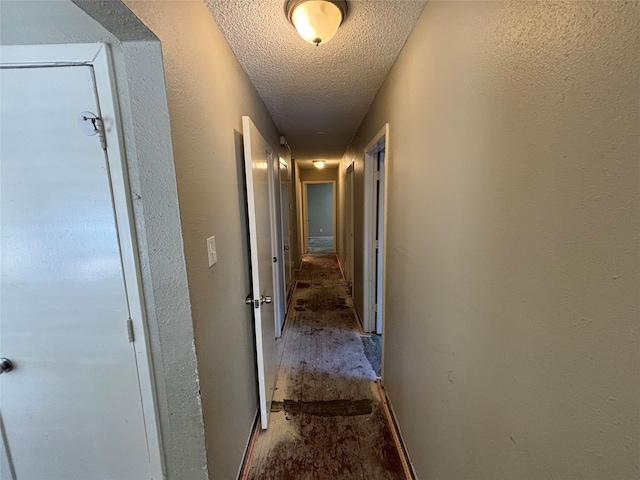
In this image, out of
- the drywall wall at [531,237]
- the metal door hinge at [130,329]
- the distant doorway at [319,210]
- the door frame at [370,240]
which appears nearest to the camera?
the drywall wall at [531,237]

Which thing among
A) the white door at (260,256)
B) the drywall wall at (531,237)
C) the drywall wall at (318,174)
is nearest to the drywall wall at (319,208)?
the drywall wall at (318,174)

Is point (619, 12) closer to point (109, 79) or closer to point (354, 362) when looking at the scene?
point (109, 79)

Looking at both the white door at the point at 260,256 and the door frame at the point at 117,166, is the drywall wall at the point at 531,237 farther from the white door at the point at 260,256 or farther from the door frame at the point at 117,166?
the door frame at the point at 117,166

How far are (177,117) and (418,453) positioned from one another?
1.82m

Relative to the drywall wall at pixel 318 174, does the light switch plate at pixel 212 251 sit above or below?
below

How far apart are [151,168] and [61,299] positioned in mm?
580

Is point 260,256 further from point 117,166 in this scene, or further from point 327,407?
point 327,407

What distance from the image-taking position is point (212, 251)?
111 cm

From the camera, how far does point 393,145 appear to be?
166cm

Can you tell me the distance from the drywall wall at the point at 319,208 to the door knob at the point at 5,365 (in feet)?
29.3

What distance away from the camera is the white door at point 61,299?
2.75 feet

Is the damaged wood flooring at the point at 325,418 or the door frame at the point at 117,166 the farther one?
the damaged wood flooring at the point at 325,418

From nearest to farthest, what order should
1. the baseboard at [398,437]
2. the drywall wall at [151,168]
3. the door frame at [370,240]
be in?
the drywall wall at [151,168], the baseboard at [398,437], the door frame at [370,240]

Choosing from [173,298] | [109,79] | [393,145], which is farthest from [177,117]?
[393,145]
